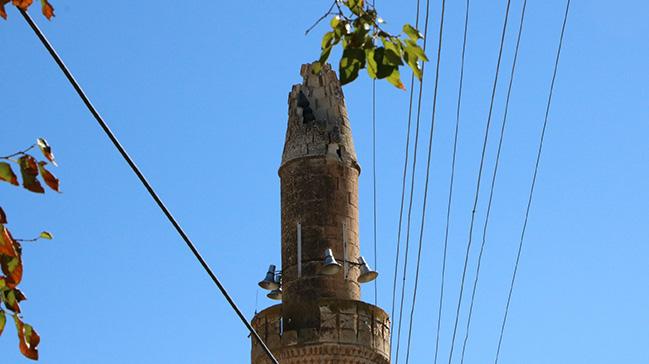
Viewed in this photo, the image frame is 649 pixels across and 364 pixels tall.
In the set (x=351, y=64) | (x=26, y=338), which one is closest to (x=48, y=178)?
(x=26, y=338)

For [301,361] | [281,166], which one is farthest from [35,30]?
[281,166]

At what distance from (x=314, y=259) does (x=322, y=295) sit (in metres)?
0.60

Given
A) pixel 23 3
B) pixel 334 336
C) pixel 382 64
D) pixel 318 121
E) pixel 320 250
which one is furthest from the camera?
pixel 318 121

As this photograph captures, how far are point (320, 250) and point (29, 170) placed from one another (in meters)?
17.3

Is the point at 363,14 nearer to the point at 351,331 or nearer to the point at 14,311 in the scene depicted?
the point at 14,311

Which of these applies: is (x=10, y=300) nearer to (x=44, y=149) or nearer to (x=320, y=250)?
(x=44, y=149)

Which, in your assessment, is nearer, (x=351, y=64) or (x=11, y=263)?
(x=11, y=263)

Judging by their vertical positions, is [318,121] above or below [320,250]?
above

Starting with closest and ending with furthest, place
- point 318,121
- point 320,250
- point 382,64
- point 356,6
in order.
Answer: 1. point 382,64
2. point 356,6
3. point 320,250
4. point 318,121

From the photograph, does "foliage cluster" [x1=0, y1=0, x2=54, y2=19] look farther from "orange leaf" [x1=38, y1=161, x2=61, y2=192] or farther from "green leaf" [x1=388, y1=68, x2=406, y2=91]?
"green leaf" [x1=388, y1=68, x2=406, y2=91]

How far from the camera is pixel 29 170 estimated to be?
15.0ft

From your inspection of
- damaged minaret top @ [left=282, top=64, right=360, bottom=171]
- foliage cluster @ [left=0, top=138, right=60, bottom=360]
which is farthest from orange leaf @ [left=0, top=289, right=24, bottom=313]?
damaged minaret top @ [left=282, top=64, right=360, bottom=171]

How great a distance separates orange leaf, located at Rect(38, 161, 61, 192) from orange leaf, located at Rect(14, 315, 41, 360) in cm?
44

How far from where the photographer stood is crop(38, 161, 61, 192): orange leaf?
453cm
